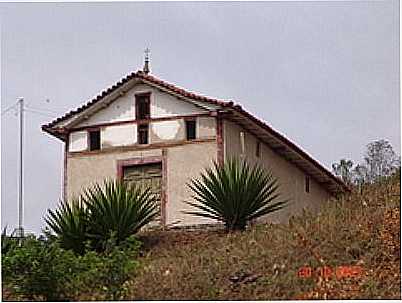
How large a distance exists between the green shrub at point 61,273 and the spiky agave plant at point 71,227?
310 centimetres

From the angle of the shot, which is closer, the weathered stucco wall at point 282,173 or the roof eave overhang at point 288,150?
the roof eave overhang at point 288,150

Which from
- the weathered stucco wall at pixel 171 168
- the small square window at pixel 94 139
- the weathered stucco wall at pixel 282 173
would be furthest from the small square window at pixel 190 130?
the small square window at pixel 94 139

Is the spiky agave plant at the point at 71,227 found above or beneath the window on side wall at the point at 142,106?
beneath

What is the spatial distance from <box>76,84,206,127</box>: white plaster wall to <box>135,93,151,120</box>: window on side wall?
8 centimetres

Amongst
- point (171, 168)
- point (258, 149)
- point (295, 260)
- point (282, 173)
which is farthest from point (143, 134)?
point (295, 260)

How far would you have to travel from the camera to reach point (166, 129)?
62.9 feet

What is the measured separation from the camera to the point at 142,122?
63.6 feet

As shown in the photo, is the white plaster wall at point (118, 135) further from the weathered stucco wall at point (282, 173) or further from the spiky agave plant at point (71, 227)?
the spiky agave plant at point (71, 227)

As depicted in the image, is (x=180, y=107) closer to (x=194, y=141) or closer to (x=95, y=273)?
(x=194, y=141)

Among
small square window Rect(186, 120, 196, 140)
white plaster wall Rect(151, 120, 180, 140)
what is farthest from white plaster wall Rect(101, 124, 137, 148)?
small square window Rect(186, 120, 196, 140)

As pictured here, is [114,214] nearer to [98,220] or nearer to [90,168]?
[98,220]

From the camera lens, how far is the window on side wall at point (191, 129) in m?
18.9

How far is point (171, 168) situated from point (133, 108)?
148cm

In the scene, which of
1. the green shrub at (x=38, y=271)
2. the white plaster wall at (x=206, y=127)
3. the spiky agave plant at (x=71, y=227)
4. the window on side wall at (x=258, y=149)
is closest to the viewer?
the green shrub at (x=38, y=271)
